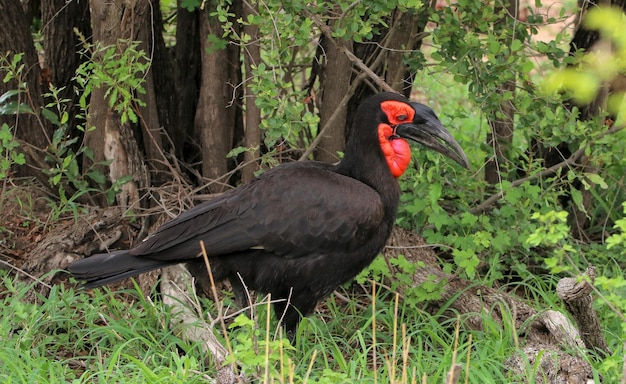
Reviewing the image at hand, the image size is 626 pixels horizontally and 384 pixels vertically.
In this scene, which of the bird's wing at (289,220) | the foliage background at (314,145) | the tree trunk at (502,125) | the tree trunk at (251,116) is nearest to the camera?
the bird's wing at (289,220)

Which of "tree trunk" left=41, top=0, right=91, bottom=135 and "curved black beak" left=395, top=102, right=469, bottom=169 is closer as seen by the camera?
"curved black beak" left=395, top=102, right=469, bottom=169

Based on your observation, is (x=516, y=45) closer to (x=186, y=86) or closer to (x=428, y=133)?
(x=428, y=133)

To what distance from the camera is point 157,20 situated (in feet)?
15.5

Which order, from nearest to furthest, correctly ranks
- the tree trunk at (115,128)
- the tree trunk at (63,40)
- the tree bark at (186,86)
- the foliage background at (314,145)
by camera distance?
1. the foliage background at (314,145)
2. the tree trunk at (115,128)
3. the tree trunk at (63,40)
4. the tree bark at (186,86)

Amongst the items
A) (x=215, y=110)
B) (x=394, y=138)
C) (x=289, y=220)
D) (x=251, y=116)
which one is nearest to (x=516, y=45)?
(x=394, y=138)

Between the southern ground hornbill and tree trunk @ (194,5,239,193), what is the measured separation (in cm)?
102

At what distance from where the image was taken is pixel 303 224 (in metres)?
3.50

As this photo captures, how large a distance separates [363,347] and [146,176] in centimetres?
175

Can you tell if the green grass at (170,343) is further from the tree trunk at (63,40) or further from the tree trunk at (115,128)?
the tree trunk at (63,40)

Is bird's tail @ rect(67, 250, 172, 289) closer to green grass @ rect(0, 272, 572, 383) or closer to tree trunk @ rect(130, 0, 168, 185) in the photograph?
green grass @ rect(0, 272, 572, 383)

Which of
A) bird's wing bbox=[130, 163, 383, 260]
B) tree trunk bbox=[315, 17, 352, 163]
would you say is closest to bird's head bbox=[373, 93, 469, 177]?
bird's wing bbox=[130, 163, 383, 260]

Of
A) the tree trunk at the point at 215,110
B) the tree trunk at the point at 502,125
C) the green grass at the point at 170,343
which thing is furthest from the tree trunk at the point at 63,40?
the tree trunk at the point at 502,125

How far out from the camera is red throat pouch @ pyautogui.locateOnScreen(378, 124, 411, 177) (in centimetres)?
369

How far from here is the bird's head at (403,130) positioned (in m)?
3.66
